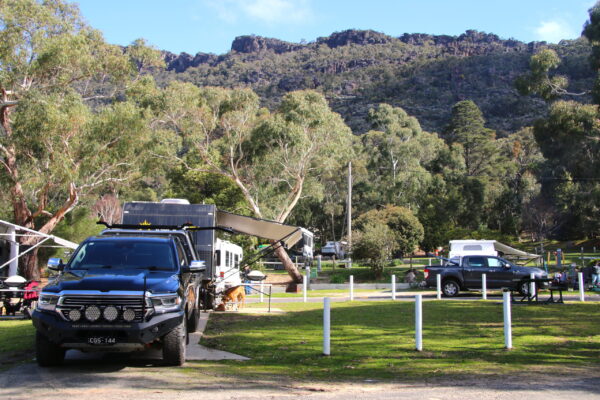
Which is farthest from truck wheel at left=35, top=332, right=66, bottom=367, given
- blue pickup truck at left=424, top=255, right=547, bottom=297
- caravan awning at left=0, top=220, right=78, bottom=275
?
blue pickup truck at left=424, top=255, right=547, bottom=297

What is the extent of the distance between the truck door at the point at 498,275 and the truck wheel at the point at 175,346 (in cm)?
1733

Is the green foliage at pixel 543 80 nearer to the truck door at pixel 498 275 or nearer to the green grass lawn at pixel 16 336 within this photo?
the truck door at pixel 498 275

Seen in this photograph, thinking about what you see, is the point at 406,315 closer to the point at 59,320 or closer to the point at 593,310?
the point at 593,310

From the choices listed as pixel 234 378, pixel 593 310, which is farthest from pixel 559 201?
pixel 234 378

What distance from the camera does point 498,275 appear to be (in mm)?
23453

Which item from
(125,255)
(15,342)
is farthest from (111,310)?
(15,342)

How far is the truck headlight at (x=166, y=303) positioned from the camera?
26.0ft

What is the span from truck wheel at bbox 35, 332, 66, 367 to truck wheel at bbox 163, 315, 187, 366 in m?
1.34

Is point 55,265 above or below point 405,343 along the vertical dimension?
above

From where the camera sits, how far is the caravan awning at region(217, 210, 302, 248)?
1852cm

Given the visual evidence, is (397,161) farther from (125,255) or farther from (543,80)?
(125,255)

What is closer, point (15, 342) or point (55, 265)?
point (55, 265)

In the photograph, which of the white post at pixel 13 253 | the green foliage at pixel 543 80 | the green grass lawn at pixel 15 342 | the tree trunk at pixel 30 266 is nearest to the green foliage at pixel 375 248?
the green foliage at pixel 543 80

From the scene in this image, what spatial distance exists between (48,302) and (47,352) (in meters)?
0.76
